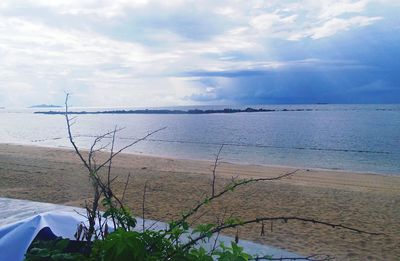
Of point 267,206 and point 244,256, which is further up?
point 244,256

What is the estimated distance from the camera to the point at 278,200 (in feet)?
39.4

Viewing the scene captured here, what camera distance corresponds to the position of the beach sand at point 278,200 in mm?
7762

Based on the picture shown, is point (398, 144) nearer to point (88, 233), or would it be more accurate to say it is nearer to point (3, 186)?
point (3, 186)

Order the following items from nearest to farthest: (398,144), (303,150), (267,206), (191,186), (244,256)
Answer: (244,256), (267,206), (191,186), (303,150), (398,144)

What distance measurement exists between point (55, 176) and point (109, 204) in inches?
567

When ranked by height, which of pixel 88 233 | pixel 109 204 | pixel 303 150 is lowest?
pixel 303 150

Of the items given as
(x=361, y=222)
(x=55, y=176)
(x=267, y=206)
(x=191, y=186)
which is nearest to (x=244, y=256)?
(x=361, y=222)

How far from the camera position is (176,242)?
1.80 metres

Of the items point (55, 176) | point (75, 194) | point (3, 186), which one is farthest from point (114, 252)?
point (55, 176)

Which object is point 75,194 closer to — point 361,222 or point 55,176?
point 55,176

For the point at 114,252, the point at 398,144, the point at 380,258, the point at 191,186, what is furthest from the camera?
the point at 398,144

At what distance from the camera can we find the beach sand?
776 cm

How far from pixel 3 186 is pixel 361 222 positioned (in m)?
10.6

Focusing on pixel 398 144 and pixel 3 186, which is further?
pixel 398 144
